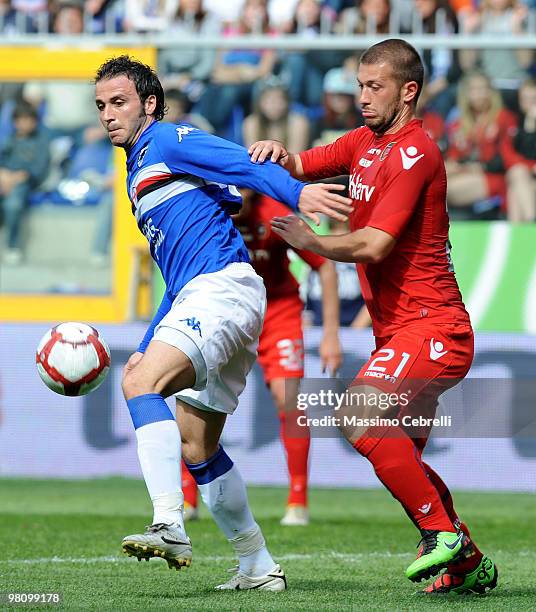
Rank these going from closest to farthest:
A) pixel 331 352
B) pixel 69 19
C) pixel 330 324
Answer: pixel 331 352 < pixel 330 324 < pixel 69 19

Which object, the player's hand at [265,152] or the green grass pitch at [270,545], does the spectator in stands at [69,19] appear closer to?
the green grass pitch at [270,545]

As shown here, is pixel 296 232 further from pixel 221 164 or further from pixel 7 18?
pixel 7 18

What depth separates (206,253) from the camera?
541 cm

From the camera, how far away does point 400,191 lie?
5.27m

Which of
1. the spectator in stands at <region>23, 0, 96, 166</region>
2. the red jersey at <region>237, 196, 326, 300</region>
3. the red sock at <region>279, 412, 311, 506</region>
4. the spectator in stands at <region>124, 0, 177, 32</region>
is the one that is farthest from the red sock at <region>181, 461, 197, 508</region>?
the spectator in stands at <region>124, 0, 177, 32</region>

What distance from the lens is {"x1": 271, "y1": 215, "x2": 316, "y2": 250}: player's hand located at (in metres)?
5.15

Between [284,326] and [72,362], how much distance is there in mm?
3556

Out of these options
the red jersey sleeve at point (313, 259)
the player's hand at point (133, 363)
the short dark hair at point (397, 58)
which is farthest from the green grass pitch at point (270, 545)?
the short dark hair at point (397, 58)

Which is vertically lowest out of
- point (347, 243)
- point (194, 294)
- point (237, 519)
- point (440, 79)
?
point (237, 519)

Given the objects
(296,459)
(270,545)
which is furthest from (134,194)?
(296,459)

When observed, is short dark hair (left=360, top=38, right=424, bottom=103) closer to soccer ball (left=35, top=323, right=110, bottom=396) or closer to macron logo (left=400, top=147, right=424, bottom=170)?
macron logo (left=400, top=147, right=424, bottom=170)

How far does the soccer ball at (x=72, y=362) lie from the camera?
5465 mm

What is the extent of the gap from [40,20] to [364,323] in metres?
5.46

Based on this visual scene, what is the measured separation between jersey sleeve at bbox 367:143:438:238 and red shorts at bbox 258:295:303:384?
3.50 metres
